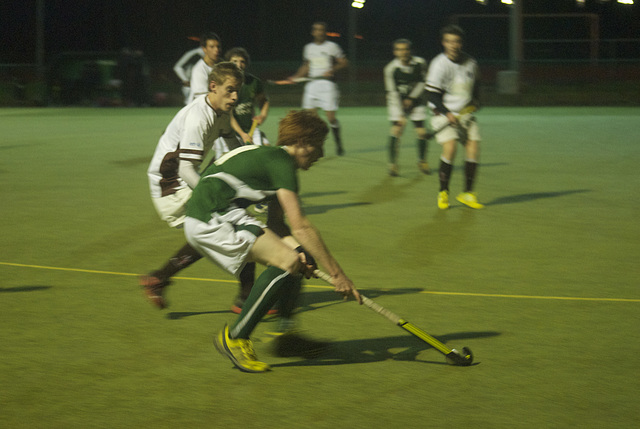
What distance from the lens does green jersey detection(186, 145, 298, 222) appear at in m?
4.00

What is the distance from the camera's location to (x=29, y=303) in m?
5.39

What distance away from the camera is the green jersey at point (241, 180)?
13.1ft

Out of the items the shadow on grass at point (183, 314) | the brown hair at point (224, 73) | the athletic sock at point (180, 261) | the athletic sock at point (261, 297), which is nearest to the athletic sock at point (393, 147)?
the brown hair at point (224, 73)

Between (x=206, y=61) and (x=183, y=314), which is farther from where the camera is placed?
(x=206, y=61)

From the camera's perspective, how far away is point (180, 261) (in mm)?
5059

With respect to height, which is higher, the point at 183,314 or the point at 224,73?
the point at 224,73

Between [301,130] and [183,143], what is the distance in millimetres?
1453

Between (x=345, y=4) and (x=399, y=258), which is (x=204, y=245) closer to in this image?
(x=399, y=258)

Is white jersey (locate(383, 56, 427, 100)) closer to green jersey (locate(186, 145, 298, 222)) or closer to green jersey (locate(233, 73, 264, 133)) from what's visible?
green jersey (locate(233, 73, 264, 133))

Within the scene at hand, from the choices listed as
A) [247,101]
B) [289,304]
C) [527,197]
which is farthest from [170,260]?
[527,197]

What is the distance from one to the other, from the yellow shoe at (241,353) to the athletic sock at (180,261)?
1003mm

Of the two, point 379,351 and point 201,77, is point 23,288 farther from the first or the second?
point 201,77

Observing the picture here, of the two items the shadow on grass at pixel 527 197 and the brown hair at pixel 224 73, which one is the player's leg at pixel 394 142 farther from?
the brown hair at pixel 224 73

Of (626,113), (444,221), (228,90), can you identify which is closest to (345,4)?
(626,113)
